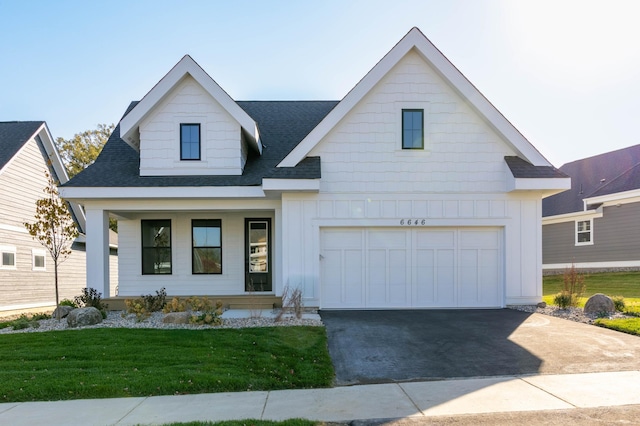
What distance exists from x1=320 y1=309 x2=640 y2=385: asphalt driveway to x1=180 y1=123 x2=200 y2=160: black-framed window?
6356mm

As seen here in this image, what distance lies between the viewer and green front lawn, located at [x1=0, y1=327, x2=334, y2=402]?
20.0 ft

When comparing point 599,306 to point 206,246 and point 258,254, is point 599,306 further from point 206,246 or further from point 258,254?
point 206,246

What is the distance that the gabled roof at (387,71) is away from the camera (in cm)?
1159

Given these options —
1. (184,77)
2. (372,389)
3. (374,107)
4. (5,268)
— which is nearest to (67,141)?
(5,268)

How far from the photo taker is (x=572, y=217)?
78.3ft

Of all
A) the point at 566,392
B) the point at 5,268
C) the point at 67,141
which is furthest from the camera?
the point at 67,141

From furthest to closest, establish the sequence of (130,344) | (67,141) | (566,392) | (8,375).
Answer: (67,141)
(130,344)
(8,375)
(566,392)

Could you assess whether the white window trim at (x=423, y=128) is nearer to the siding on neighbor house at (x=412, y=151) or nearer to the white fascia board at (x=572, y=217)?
the siding on neighbor house at (x=412, y=151)

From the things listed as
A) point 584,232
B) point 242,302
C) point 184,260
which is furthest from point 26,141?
point 584,232

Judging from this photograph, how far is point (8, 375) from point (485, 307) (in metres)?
10.6

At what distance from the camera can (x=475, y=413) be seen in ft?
16.3

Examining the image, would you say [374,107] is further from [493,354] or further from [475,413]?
[475,413]

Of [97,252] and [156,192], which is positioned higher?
[156,192]

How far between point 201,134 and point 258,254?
4147 mm
